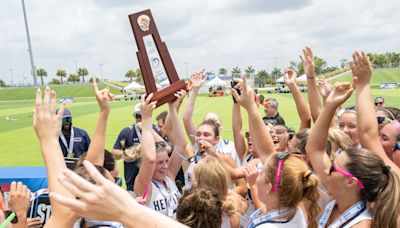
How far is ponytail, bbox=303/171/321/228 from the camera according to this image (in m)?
2.57

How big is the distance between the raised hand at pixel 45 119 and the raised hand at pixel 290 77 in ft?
11.2

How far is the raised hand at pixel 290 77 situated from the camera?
15.4ft

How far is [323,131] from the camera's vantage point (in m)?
2.88

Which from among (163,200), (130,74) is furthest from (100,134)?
(130,74)

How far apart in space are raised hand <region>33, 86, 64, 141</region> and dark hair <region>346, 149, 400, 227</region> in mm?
2076

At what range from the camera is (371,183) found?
7.90 feet

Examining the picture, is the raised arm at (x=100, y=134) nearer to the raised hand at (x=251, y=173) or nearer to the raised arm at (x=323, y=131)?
the raised hand at (x=251, y=173)

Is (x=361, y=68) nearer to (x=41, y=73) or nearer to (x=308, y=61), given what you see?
(x=308, y=61)

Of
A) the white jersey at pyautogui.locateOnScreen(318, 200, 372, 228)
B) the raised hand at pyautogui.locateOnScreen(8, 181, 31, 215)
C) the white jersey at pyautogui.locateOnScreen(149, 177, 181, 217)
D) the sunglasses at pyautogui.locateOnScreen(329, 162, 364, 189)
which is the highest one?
the raised hand at pyautogui.locateOnScreen(8, 181, 31, 215)

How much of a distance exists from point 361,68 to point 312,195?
4.86 ft

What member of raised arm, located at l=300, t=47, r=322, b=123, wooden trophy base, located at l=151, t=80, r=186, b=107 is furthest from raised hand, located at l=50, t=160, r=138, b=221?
raised arm, located at l=300, t=47, r=322, b=123

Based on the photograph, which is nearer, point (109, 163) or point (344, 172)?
point (344, 172)

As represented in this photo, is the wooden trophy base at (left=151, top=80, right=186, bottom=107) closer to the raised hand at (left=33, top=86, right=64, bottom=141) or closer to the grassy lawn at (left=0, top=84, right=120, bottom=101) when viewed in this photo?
the raised hand at (left=33, top=86, right=64, bottom=141)

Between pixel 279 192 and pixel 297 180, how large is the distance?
0.16 m
